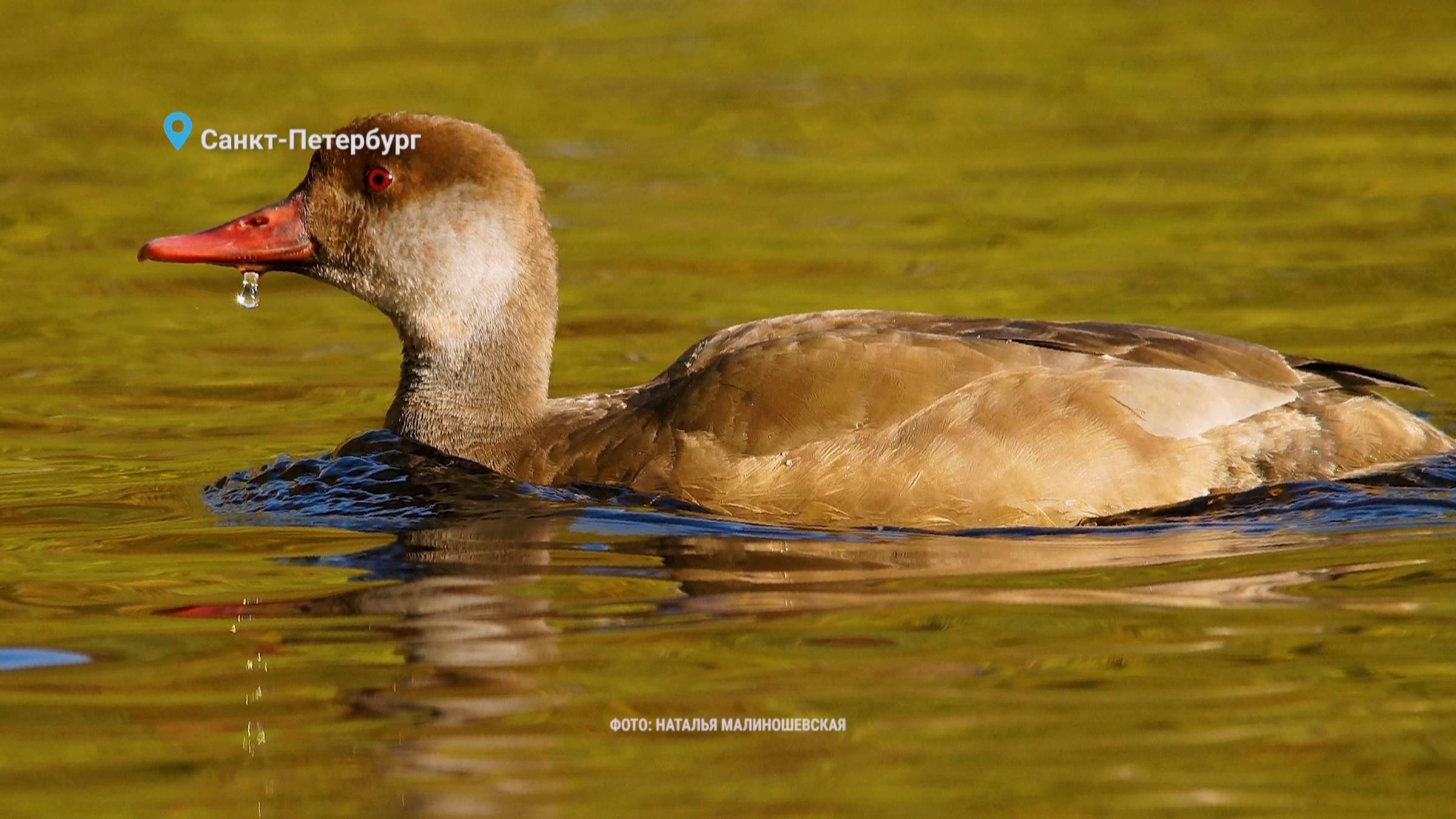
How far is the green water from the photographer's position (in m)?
5.06

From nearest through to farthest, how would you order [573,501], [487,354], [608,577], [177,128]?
[608,577], [573,501], [487,354], [177,128]

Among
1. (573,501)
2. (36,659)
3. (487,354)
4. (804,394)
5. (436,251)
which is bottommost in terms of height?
(36,659)

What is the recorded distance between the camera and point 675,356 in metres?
10.1

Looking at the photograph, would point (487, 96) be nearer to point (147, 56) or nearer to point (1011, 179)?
point (147, 56)

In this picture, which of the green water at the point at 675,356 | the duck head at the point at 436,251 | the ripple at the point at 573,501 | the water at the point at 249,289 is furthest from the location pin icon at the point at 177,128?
the ripple at the point at 573,501

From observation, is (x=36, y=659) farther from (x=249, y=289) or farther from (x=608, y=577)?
(x=249, y=289)

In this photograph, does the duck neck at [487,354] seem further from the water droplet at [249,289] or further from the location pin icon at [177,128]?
the location pin icon at [177,128]

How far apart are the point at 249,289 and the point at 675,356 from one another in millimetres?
2414

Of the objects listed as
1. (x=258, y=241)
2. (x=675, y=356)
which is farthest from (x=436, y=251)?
(x=675, y=356)

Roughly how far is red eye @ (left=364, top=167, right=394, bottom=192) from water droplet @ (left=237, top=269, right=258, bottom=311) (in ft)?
1.99

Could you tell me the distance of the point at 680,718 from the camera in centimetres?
529

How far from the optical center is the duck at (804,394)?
282 inches

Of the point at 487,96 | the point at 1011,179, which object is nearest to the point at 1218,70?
the point at 1011,179

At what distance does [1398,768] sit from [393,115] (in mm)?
4697
